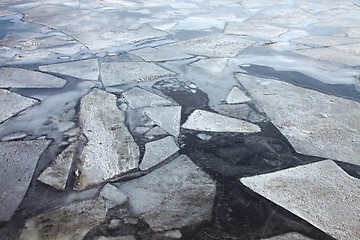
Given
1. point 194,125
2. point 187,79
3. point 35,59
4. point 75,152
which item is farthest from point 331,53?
point 35,59

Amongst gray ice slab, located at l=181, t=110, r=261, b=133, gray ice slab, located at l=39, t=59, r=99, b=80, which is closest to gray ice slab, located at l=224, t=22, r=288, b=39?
gray ice slab, located at l=39, t=59, r=99, b=80

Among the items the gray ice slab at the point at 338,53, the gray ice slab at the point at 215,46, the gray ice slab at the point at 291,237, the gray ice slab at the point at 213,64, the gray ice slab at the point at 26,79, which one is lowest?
the gray ice slab at the point at 26,79

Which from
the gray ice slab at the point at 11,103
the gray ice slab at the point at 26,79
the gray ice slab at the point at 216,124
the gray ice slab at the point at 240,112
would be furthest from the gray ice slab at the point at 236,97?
the gray ice slab at the point at 11,103

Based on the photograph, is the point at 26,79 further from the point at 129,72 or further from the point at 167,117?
the point at 167,117

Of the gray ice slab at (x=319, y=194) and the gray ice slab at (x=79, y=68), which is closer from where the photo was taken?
the gray ice slab at (x=319, y=194)

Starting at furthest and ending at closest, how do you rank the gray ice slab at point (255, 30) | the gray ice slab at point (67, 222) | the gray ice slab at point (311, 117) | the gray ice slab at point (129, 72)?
the gray ice slab at point (255, 30), the gray ice slab at point (129, 72), the gray ice slab at point (311, 117), the gray ice slab at point (67, 222)

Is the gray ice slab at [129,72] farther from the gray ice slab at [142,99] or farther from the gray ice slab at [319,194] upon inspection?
the gray ice slab at [319,194]

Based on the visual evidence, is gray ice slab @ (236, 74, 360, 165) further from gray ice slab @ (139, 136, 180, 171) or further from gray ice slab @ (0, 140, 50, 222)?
gray ice slab @ (0, 140, 50, 222)

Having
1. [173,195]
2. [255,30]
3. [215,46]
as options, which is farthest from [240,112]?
[255,30]
